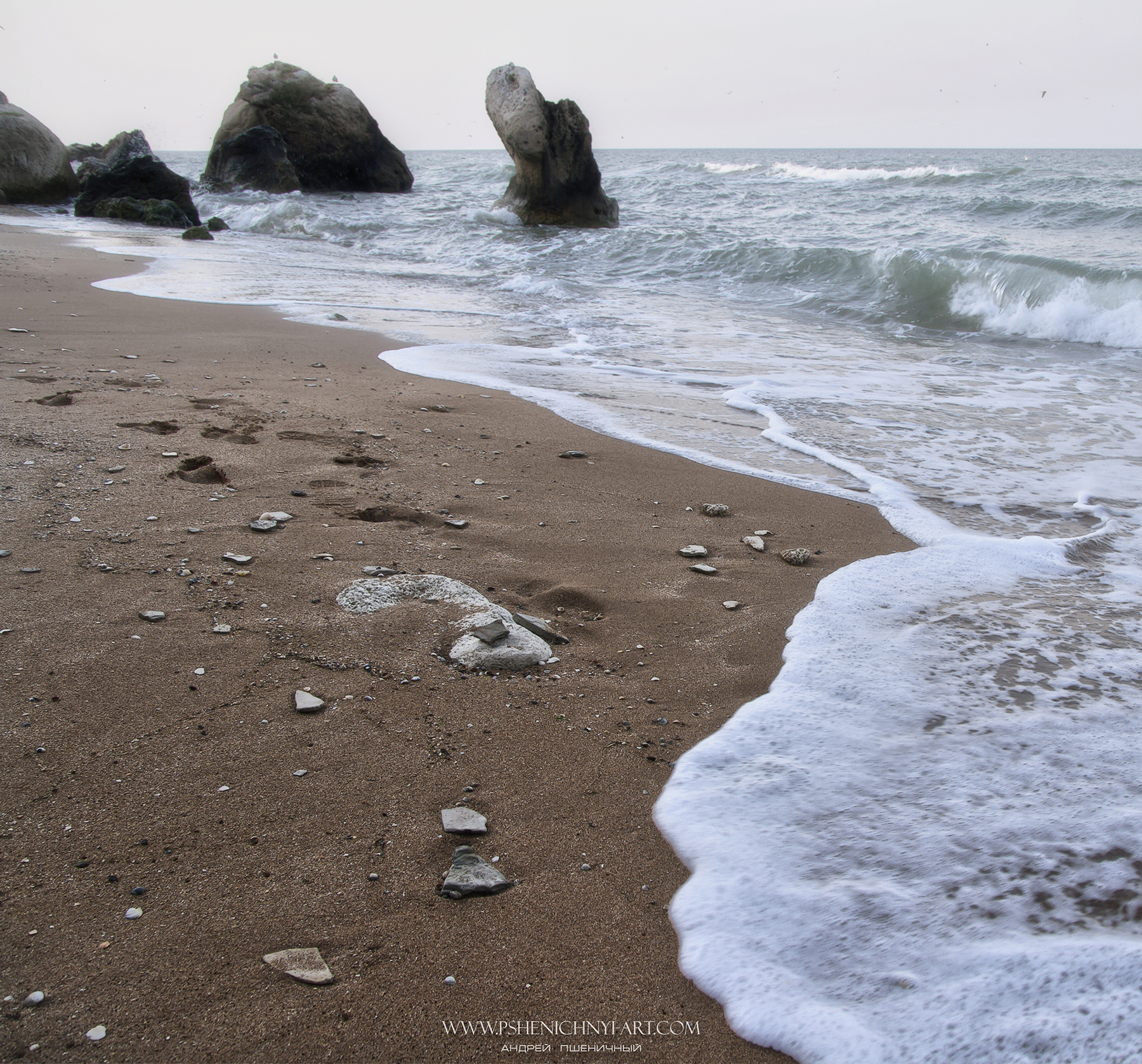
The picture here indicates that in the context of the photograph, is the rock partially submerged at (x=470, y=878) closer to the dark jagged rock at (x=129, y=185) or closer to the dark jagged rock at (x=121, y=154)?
the dark jagged rock at (x=129, y=185)

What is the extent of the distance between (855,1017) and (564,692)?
104 cm

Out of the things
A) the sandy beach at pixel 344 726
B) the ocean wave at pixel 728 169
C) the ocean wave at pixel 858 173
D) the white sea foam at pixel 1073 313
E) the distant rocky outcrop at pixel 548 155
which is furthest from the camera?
the ocean wave at pixel 728 169

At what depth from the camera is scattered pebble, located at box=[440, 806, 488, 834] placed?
1693mm

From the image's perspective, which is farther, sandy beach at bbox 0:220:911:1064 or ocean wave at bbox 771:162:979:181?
ocean wave at bbox 771:162:979:181

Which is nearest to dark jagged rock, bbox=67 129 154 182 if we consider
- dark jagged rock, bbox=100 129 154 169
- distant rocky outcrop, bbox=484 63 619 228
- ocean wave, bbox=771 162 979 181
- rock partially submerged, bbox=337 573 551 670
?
dark jagged rock, bbox=100 129 154 169

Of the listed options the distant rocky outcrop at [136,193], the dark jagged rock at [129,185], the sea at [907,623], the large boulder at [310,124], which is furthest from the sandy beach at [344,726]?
the large boulder at [310,124]

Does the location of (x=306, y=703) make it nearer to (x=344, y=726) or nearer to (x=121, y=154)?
(x=344, y=726)

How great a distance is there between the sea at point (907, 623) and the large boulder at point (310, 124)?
17.6m

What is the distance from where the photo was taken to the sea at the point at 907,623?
1463 millimetres

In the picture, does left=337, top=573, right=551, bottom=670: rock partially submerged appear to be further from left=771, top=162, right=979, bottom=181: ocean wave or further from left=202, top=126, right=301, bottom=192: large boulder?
left=771, top=162, right=979, bottom=181: ocean wave

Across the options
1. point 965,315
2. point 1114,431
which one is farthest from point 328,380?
point 965,315

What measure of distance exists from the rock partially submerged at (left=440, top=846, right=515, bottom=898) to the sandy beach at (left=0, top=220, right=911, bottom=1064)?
27 mm

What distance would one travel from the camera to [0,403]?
3791mm

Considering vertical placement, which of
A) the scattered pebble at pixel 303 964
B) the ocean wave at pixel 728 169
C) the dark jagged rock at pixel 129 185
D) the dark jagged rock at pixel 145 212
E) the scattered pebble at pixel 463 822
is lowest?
the scattered pebble at pixel 303 964
